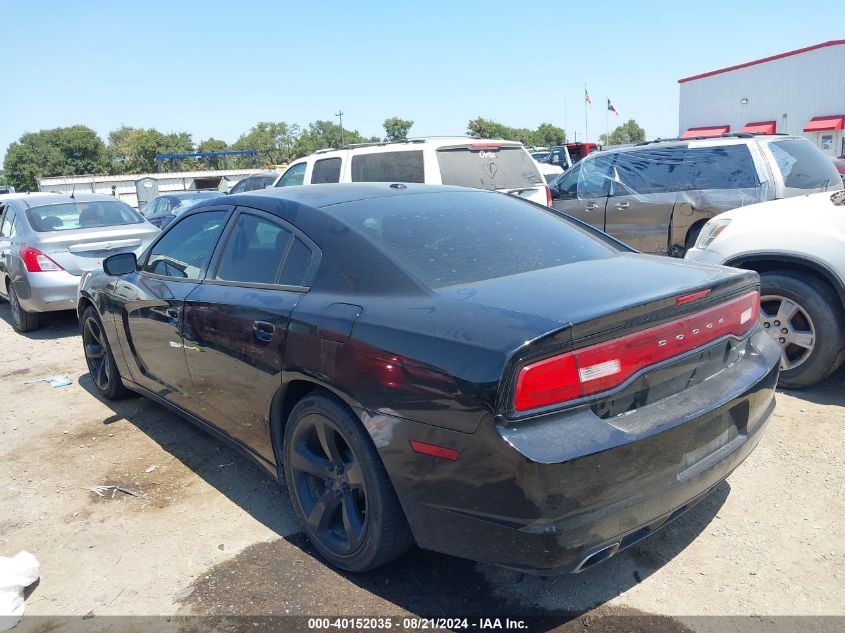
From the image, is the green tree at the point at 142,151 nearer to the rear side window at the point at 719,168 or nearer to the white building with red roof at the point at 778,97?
the white building with red roof at the point at 778,97

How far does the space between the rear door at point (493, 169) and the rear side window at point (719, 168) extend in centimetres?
167

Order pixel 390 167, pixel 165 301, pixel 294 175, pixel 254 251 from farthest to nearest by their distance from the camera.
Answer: pixel 294 175
pixel 390 167
pixel 165 301
pixel 254 251

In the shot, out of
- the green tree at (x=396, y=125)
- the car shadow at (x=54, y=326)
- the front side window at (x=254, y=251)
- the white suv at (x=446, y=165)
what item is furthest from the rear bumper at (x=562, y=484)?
the green tree at (x=396, y=125)

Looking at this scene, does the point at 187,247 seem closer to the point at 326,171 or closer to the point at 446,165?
the point at 446,165

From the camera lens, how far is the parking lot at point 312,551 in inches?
103

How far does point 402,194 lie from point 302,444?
4.72 feet

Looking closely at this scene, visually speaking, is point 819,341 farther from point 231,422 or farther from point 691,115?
point 691,115

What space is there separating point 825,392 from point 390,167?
4.94m

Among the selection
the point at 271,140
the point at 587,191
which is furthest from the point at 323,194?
the point at 271,140

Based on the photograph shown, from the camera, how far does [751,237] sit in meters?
4.64

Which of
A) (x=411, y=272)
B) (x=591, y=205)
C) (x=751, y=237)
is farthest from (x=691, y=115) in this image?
(x=411, y=272)

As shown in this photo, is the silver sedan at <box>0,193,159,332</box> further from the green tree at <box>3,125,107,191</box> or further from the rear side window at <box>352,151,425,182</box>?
the green tree at <box>3,125,107,191</box>

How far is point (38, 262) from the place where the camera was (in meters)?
7.48

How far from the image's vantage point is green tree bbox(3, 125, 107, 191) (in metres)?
86.1
